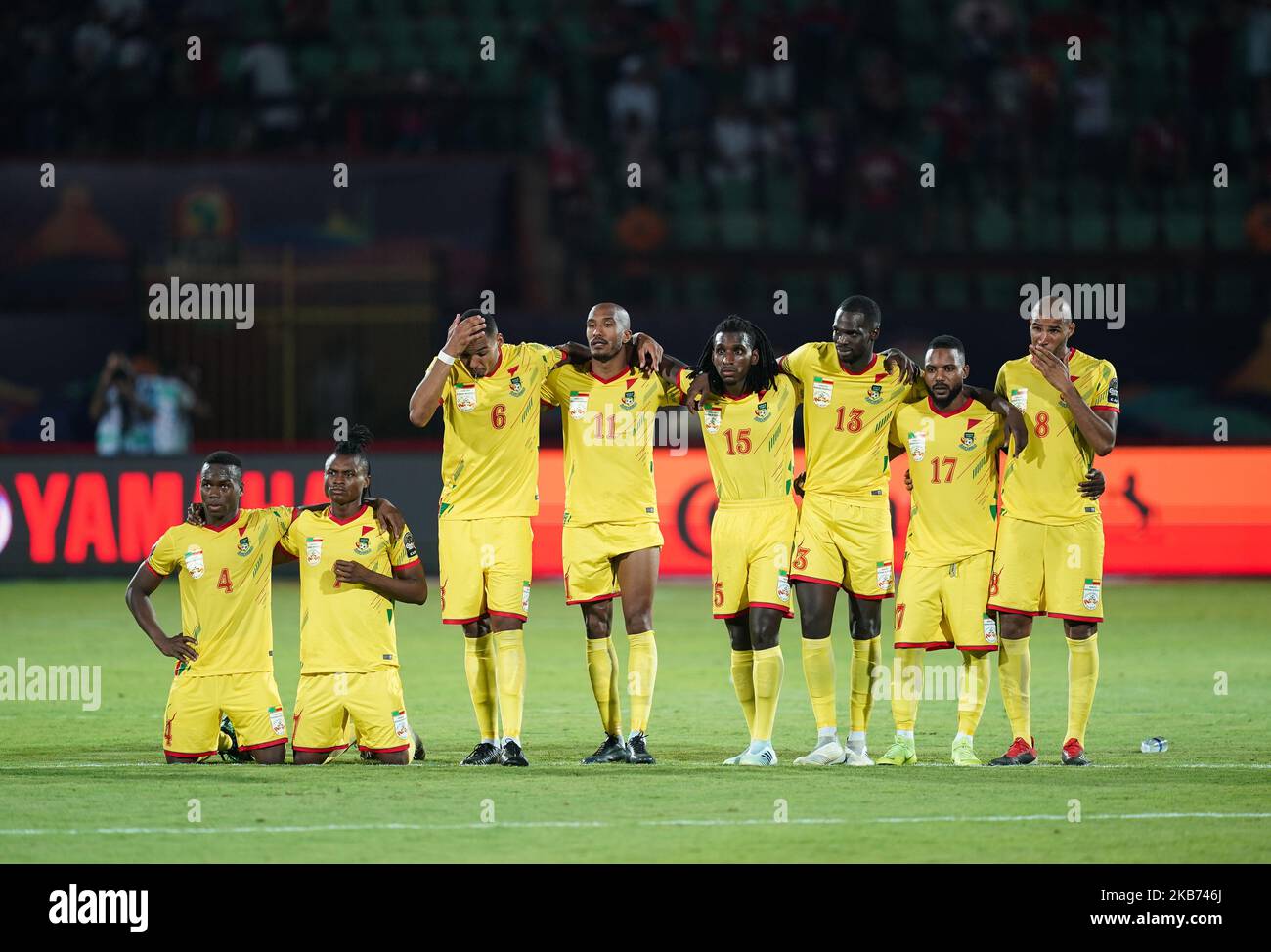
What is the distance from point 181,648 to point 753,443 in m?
2.96

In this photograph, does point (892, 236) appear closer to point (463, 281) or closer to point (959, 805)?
point (463, 281)

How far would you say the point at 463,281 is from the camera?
22906mm

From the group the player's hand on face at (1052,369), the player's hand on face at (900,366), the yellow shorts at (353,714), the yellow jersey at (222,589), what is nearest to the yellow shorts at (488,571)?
the yellow shorts at (353,714)

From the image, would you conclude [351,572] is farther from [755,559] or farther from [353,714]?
[755,559]

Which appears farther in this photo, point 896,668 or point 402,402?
point 402,402

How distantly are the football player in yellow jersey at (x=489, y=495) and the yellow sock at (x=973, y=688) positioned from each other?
215 cm

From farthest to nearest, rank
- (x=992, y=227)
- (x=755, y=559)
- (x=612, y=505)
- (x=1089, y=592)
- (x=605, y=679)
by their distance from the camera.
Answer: (x=992, y=227) → (x=612, y=505) → (x=605, y=679) → (x=755, y=559) → (x=1089, y=592)

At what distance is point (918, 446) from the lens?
9.69 metres

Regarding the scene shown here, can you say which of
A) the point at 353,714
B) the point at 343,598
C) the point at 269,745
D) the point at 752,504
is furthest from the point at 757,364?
the point at 269,745

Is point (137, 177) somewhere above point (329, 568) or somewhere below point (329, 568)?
above

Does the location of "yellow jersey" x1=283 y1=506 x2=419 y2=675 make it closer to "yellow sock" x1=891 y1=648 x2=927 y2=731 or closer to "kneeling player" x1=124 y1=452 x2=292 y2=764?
"kneeling player" x1=124 y1=452 x2=292 y2=764

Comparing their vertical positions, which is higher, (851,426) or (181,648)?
(851,426)

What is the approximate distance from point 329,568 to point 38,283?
47.1 feet

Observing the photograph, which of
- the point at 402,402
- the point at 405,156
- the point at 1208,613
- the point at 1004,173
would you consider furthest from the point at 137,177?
the point at 1208,613
